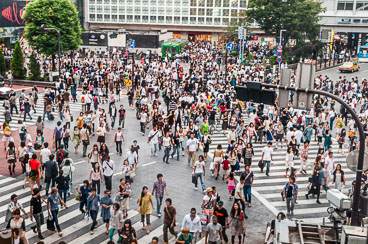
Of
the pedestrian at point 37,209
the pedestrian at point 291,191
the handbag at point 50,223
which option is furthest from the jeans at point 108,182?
the pedestrian at point 291,191

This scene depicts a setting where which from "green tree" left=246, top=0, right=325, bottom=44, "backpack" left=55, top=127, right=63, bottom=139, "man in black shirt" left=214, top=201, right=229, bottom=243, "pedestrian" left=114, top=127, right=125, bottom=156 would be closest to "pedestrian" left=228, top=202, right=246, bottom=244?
"man in black shirt" left=214, top=201, right=229, bottom=243

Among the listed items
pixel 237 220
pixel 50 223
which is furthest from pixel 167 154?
pixel 237 220

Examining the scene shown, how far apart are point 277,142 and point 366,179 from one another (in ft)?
24.9

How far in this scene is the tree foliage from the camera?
43.2 meters

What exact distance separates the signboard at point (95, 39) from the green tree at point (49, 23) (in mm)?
13281

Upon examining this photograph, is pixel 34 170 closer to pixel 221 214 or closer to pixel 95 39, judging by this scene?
pixel 221 214

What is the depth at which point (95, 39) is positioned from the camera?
59.3 meters

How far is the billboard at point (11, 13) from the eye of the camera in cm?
6128

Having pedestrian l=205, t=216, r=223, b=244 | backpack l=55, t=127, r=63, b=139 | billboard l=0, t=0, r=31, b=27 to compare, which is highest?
billboard l=0, t=0, r=31, b=27

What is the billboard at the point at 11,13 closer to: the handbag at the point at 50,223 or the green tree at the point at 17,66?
the green tree at the point at 17,66

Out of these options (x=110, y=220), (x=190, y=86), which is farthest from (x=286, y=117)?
(x=110, y=220)

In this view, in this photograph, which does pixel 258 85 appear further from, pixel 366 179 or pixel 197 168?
pixel 366 179

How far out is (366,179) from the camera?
53.2 ft

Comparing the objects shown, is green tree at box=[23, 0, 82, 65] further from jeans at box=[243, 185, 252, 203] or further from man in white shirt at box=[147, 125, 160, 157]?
jeans at box=[243, 185, 252, 203]
